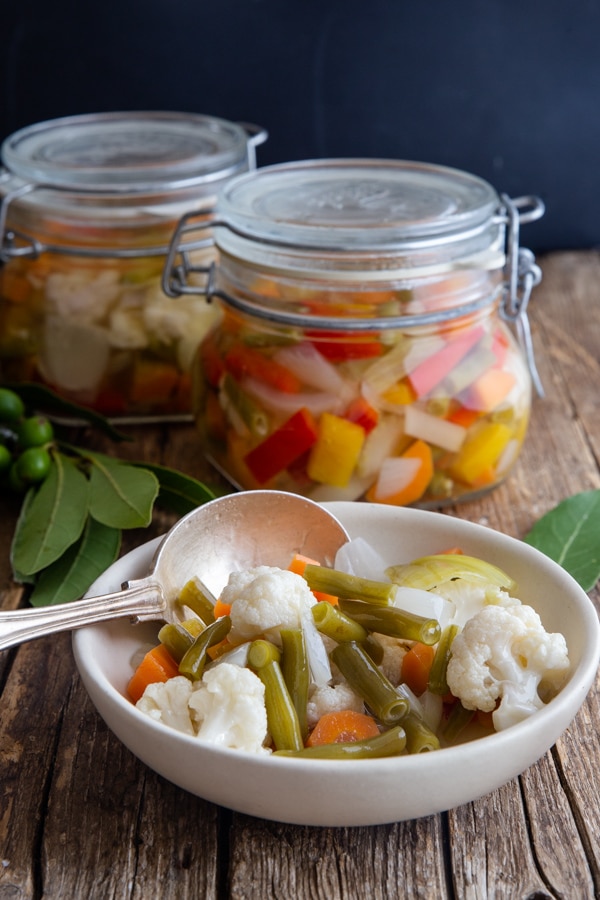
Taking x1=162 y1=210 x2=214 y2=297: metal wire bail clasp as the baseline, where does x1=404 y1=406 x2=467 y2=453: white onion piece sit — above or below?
below

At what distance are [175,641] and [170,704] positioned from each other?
121 millimetres

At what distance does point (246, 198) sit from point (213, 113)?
1.08m

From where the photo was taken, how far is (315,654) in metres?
1.07

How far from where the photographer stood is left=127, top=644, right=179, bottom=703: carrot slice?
3.47ft

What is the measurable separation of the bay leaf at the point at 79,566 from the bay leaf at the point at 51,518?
0.02m

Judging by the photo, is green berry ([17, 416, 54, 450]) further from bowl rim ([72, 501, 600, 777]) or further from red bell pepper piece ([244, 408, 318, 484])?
bowl rim ([72, 501, 600, 777])

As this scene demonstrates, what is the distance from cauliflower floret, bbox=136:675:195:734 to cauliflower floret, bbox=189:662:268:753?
0.04 feet

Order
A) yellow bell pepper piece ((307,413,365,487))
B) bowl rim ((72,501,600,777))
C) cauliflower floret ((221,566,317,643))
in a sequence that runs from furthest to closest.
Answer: yellow bell pepper piece ((307,413,365,487))
cauliflower floret ((221,566,317,643))
bowl rim ((72,501,600,777))

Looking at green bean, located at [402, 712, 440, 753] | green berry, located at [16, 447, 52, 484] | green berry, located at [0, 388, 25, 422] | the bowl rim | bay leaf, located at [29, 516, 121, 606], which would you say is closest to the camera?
the bowl rim

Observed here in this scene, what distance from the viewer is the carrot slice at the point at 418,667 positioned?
109 cm

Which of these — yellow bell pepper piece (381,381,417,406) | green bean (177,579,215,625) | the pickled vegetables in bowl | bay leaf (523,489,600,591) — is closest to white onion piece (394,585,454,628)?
the pickled vegetables in bowl

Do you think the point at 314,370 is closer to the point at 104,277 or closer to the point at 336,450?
the point at 336,450

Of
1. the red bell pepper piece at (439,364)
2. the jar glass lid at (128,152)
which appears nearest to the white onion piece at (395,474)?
the red bell pepper piece at (439,364)

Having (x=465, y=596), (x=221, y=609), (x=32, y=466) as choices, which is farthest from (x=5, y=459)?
(x=465, y=596)
